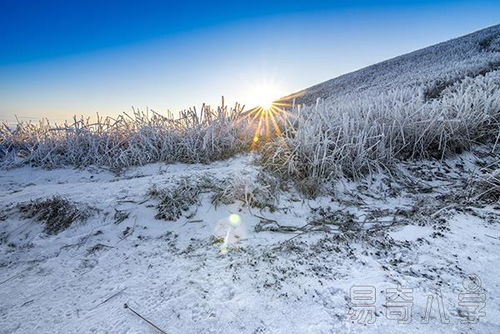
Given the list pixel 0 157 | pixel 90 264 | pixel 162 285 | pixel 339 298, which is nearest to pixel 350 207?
pixel 339 298

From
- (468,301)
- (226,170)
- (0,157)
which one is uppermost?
(0,157)

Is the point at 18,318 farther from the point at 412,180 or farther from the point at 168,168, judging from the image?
the point at 412,180

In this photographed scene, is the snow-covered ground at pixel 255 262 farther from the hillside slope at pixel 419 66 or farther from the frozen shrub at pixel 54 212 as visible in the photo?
the hillside slope at pixel 419 66

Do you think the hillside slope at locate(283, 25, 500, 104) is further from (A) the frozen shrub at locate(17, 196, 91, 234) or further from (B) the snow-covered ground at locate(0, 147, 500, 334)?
(A) the frozen shrub at locate(17, 196, 91, 234)

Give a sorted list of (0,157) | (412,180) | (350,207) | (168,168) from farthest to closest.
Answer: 1. (0,157)
2. (168,168)
3. (412,180)
4. (350,207)

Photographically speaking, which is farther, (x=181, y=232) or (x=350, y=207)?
(x=350, y=207)

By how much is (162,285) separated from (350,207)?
5.51 ft

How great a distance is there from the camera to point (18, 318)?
4.35 feet

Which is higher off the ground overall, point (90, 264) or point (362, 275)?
point (90, 264)

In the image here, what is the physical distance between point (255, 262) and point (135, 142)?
284cm

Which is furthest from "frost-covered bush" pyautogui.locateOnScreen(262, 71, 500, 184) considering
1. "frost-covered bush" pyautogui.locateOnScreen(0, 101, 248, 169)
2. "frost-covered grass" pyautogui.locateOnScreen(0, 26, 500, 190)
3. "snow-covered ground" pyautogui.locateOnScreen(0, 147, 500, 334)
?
"frost-covered bush" pyautogui.locateOnScreen(0, 101, 248, 169)

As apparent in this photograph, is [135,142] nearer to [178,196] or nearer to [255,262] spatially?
[178,196]

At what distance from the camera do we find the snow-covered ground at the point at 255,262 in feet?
4.06

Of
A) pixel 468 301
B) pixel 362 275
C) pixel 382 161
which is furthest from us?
pixel 382 161
